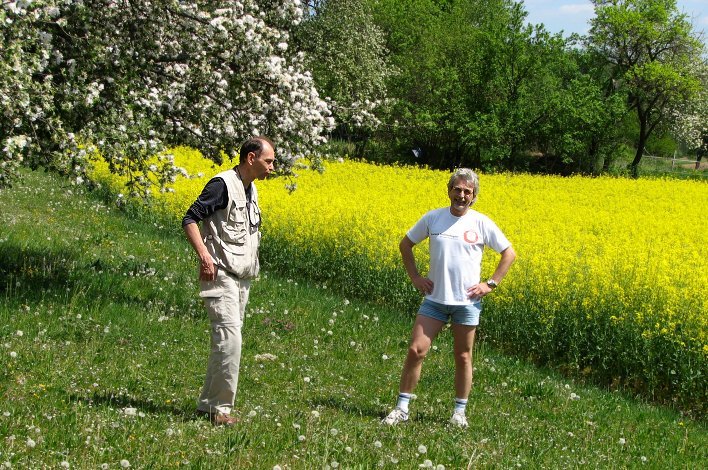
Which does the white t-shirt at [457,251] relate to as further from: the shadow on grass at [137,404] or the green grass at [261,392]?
the shadow on grass at [137,404]

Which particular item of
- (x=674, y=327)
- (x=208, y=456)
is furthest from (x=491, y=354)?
(x=208, y=456)

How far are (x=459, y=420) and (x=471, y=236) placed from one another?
1.45m

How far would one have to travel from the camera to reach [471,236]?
6672 mm

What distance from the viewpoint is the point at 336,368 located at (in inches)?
336

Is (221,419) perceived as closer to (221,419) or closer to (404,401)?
(221,419)

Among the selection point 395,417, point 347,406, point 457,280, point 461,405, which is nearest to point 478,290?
point 457,280

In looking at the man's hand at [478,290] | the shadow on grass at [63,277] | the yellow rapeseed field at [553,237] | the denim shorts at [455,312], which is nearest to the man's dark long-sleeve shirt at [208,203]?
the denim shorts at [455,312]

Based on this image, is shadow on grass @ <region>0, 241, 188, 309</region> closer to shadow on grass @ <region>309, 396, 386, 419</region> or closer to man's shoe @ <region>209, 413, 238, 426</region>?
shadow on grass @ <region>309, 396, 386, 419</region>

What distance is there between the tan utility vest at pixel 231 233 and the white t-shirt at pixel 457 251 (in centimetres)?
147

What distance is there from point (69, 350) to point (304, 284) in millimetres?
6237

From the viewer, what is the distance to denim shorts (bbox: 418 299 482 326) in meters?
6.66

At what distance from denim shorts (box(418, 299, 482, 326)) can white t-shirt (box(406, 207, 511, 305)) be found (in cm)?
6

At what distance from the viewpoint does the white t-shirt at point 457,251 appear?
6.61 m

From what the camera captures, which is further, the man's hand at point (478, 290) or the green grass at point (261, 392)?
the man's hand at point (478, 290)
